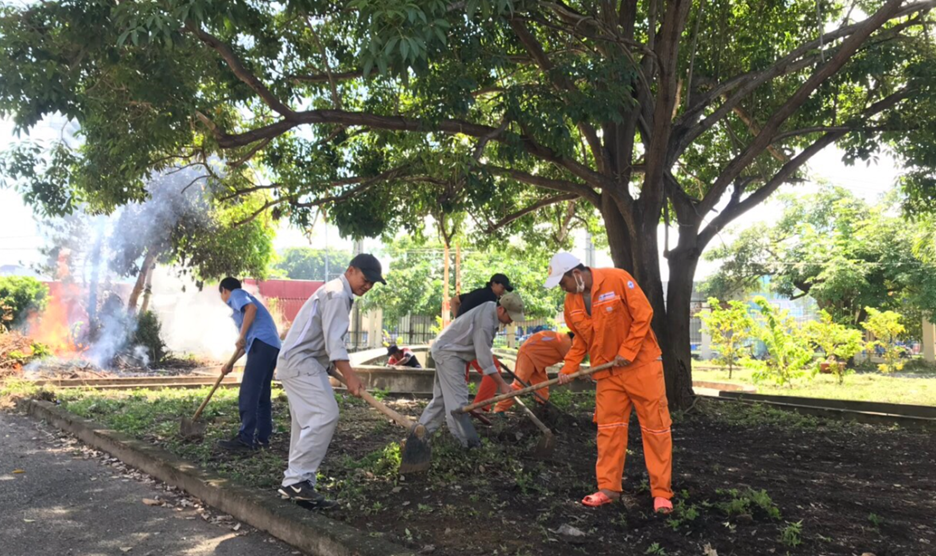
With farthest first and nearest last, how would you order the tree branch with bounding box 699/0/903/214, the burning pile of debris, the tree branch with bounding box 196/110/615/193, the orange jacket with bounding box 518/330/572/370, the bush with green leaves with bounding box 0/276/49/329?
the bush with green leaves with bounding box 0/276/49/329 < the burning pile of debris < the orange jacket with bounding box 518/330/572/370 < the tree branch with bounding box 196/110/615/193 < the tree branch with bounding box 699/0/903/214

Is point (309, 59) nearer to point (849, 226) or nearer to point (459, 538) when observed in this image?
point (459, 538)

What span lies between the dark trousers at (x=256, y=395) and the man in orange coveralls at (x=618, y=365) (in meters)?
2.93

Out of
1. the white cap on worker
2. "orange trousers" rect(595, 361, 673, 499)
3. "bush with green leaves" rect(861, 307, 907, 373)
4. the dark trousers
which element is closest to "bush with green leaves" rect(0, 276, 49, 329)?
the dark trousers

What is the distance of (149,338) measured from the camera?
16.3 m

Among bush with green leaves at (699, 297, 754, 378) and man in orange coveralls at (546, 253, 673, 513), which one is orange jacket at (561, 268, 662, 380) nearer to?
man in orange coveralls at (546, 253, 673, 513)

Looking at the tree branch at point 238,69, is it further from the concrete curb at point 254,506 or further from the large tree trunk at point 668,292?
the large tree trunk at point 668,292

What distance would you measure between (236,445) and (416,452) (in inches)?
78.3

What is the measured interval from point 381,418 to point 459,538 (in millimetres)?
4542

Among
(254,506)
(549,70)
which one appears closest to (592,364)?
(254,506)

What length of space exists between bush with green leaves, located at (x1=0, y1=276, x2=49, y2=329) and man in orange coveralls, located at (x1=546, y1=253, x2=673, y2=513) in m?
15.5

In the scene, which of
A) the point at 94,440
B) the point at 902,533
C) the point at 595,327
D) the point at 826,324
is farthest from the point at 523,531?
the point at 826,324

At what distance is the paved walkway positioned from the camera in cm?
418

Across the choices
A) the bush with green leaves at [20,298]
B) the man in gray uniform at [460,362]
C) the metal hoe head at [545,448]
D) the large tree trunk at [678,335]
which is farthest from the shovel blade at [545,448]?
the bush with green leaves at [20,298]

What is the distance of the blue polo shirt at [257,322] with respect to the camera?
6.52 metres
